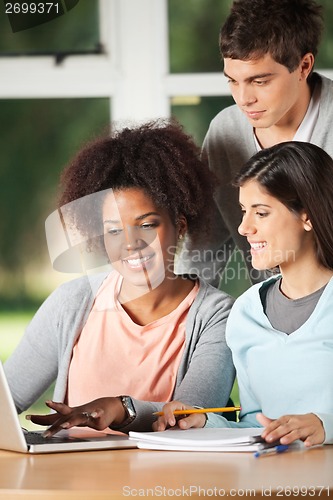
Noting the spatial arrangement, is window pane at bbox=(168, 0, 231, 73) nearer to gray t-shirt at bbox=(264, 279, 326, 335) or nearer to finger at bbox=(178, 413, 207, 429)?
gray t-shirt at bbox=(264, 279, 326, 335)

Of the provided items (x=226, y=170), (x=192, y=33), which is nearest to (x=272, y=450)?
(x=226, y=170)

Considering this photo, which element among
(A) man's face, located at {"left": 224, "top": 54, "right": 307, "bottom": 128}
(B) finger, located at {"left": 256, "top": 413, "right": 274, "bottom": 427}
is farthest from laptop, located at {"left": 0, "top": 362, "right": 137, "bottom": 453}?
(A) man's face, located at {"left": 224, "top": 54, "right": 307, "bottom": 128}

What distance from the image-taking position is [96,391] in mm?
1502

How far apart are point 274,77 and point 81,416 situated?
0.73 m

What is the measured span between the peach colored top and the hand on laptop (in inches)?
10.4

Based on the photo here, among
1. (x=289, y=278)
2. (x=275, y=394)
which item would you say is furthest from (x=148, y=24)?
(x=275, y=394)

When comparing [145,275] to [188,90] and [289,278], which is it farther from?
[188,90]

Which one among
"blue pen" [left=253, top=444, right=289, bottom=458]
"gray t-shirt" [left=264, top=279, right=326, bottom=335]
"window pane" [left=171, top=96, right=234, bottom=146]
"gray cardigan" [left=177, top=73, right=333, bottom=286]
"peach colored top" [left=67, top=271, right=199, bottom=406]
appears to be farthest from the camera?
"window pane" [left=171, top=96, right=234, bottom=146]

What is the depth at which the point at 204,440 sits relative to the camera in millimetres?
1064

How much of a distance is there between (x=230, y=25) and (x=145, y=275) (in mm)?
488

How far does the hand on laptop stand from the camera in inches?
Answer: 45.1

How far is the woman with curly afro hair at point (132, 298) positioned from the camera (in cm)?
148

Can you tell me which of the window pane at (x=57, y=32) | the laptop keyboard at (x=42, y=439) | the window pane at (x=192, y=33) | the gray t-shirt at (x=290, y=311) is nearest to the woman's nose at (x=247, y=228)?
the gray t-shirt at (x=290, y=311)

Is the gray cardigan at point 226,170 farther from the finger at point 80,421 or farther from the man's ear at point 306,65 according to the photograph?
the finger at point 80,421
